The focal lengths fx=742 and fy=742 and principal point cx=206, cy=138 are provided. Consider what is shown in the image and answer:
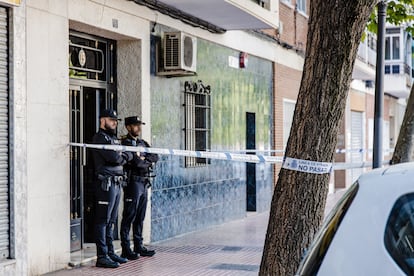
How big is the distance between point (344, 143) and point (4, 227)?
59.0 feet

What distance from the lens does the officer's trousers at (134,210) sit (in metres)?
10.5

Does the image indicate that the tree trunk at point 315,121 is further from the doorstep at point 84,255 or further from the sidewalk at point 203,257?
the doorstep at point 84,255

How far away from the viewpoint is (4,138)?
8578mm

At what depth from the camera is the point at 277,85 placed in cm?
1842

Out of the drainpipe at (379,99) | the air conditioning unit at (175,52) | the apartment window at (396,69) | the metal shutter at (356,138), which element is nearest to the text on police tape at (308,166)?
the drainpipe at (379,99)

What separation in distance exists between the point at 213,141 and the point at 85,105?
3.96m

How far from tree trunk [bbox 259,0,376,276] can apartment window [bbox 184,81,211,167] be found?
737 cm

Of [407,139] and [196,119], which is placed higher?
[196,119]

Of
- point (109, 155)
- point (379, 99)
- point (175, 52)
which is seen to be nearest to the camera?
point (379, 99)

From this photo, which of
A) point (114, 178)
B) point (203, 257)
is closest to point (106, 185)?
point (114, 178)

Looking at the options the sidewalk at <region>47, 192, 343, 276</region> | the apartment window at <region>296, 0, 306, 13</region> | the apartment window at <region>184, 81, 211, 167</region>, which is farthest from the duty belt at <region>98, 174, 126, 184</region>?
the apartment window at <region>296, 0, 306, 13</region>

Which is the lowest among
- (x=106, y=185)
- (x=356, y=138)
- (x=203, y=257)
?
(x=203, y=257)

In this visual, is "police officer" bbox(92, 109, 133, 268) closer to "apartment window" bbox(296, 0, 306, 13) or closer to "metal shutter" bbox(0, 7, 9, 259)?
"metal shutter" bbox(0, 7, 9, 259)

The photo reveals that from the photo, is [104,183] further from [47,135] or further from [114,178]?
[47,135]
